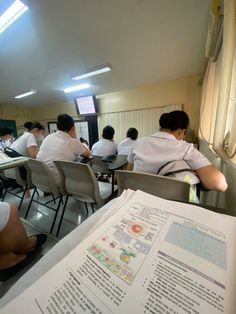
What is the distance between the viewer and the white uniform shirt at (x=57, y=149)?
66.3 inches

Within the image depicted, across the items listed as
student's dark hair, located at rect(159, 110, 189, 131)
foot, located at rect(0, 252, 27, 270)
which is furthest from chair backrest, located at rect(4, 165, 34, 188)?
student's dark hair, located at rect(159, 110, 189, 131)

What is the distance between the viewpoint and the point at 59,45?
2.04m

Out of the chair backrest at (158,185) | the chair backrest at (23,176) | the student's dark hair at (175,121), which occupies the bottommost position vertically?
the chair backrest at (23,176)

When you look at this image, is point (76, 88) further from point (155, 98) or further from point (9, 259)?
point (9, 259)

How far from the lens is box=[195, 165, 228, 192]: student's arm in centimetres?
81

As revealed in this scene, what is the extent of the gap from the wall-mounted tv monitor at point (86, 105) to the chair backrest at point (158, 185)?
13.5 feet

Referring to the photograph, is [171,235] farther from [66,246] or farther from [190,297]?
[66,246]

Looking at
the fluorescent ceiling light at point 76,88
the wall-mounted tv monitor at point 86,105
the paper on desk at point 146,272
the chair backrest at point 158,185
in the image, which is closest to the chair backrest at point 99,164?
the chair backrest at point 158,185

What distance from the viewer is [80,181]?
1.36 m

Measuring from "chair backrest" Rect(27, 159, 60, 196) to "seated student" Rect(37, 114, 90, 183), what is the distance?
125mm

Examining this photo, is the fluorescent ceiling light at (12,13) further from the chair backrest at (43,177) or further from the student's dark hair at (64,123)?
the chair backrest at (43,177)

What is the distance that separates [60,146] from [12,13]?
139cm

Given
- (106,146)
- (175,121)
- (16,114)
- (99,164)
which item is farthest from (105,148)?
(16,114)

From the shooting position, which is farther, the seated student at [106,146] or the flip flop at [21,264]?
the seated student at [106,146]
